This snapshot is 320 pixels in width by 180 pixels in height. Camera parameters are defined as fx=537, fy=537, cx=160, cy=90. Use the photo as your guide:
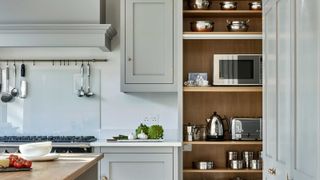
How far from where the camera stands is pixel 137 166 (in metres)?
4.75

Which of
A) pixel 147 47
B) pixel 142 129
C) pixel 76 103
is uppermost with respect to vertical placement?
pixel 147 47

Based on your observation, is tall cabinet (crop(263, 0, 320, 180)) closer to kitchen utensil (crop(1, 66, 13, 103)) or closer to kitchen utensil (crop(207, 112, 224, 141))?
kitchen utensil (crop(207, 112, 224, 141))

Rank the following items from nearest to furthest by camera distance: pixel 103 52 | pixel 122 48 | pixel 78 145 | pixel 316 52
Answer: pixel 316 52, pixel 78 145, pixel 122 48, pixel 103 52

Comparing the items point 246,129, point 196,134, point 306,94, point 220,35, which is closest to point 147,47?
point 220,35

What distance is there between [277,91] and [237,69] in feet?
5.81

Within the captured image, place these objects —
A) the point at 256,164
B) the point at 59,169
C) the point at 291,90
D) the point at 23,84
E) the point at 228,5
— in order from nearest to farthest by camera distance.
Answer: the point at 291,90 → the point at 59,169 → the point at 256,164 → the point at 228,5 → the point at 23,84

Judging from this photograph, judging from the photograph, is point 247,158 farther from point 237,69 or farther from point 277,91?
point 277,91

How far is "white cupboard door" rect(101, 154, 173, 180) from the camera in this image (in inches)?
186

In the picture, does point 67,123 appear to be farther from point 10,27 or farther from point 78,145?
point 10,27

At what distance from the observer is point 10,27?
4.92m

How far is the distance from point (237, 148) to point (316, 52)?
2964mm

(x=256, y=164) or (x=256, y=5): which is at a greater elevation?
(x=256, y=5)

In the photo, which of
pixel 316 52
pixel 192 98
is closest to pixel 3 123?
pixel 192 98

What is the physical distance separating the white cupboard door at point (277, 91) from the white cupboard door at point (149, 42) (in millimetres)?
1625
